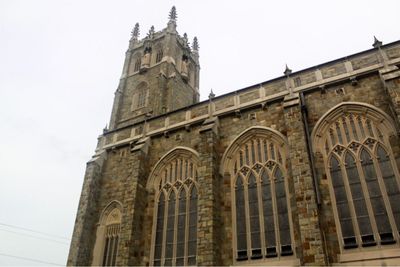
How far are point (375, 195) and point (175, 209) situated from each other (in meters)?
8.43

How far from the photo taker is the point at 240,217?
43.9 feet

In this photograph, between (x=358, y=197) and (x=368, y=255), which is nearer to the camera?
(x=368, y=255)

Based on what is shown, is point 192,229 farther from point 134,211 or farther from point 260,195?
point 260,195

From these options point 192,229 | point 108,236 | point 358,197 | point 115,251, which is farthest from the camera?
point 108,236

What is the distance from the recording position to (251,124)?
1506 cm

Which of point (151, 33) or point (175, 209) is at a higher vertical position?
point (151, 33)

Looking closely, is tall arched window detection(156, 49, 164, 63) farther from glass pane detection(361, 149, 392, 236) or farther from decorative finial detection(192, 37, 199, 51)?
glass pane detection(361, 149, 392, 236)

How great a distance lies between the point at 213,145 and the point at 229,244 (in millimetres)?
4355

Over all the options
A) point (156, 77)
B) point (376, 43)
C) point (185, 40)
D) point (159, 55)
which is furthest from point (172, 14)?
point (376, 43)

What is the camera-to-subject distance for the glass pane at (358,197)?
1101cm

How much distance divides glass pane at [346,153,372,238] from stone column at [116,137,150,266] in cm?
922

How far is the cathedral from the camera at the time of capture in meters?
11.3

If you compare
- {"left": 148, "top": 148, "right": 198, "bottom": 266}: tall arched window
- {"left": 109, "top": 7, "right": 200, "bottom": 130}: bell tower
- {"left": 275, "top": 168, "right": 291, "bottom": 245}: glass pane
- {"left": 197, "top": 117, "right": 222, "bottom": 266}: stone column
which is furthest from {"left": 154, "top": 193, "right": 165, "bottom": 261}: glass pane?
{"left": 109, "top": 7, "right": 200, "bottom": 130}: bell tower

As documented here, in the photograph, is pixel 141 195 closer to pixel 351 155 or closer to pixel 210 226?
pixel 210 226
